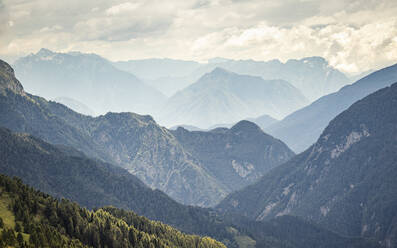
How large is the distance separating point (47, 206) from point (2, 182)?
21195mm

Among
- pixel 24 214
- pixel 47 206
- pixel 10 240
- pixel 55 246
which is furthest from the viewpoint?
pixel 47 206

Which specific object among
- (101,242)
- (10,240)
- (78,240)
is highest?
(10,240)

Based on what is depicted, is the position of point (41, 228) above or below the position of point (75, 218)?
above

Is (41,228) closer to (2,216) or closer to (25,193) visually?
(2,216)

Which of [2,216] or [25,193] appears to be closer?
[2,216]

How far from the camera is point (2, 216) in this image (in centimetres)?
16725

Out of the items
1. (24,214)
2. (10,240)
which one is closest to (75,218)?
(24,214)

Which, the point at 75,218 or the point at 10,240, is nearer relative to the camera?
the point at 10,240

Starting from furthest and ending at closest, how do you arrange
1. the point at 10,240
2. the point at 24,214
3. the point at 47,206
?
the point at 47,206, the point at 24,214, the point at 10,240

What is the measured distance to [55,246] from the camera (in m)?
158

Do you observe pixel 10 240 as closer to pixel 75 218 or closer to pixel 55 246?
pixel 55 246

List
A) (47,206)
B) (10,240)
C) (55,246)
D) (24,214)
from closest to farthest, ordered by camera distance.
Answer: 1. (10,240)
2. (55,246)
3. (24,214)
4. (47,206)

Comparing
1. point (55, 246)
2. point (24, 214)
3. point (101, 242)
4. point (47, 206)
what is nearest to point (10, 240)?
point (55, 246)

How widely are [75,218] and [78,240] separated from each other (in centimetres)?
1845
